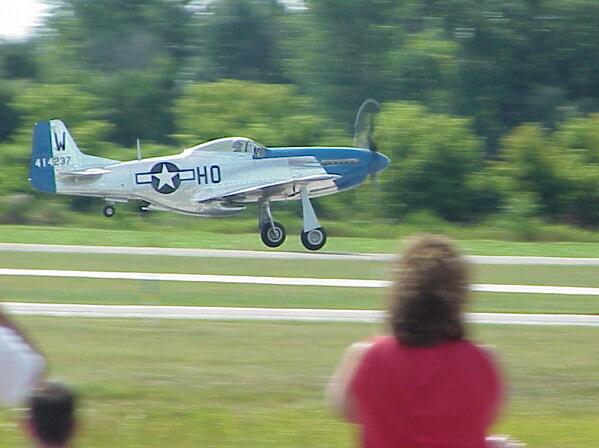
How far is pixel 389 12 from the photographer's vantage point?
63688mm

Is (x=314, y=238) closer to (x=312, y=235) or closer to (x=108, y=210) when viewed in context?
(x=312, y=235)

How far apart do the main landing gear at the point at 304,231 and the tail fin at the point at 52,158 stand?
5.69 metres

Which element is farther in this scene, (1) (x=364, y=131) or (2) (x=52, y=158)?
(1) (x=364, y=131)

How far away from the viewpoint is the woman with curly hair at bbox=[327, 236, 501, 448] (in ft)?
13.1

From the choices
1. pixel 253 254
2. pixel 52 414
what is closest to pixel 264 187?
pixel 253 254

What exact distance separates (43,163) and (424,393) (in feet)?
103

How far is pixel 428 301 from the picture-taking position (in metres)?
4.01

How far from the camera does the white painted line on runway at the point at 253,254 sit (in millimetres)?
26938

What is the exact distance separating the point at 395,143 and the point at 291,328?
3198 cm

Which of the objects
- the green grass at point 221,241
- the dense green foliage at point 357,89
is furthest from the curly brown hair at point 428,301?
the dense green foliage at point 357,89

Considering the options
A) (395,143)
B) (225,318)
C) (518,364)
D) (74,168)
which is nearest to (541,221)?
(395,143)

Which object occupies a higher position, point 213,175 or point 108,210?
point 213,175

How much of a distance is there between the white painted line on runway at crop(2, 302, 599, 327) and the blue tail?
17798 mm

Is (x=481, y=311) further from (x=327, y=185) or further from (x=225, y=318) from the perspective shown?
(x=327, y=185)
